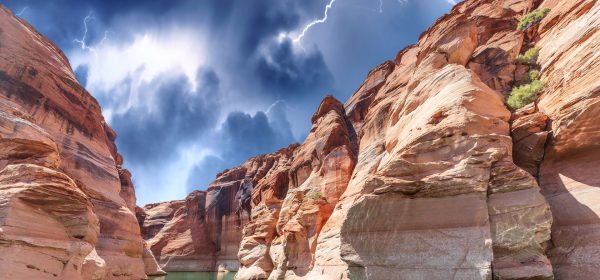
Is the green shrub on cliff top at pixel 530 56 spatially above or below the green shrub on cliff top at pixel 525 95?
above

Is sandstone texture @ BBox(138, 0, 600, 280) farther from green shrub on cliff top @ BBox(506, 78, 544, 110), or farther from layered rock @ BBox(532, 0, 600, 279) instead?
green shrub on cliff top @ BBox(506, 78, 544, 110)


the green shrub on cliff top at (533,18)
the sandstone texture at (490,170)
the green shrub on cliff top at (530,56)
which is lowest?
the sandstone texture at (490,170)

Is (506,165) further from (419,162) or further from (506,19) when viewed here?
(506,19)

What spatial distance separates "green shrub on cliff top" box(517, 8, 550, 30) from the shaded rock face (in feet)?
83.2

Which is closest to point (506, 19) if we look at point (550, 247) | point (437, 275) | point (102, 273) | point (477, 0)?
point (477, 0)

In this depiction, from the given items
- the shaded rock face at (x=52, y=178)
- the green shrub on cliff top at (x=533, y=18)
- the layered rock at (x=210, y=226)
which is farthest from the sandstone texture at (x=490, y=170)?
the layered rock at (x=210, y=226)

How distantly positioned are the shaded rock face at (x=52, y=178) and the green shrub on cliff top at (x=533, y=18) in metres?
25.4

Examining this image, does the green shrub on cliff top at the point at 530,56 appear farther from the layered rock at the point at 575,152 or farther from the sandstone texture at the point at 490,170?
the layered rock at the point at 575,152

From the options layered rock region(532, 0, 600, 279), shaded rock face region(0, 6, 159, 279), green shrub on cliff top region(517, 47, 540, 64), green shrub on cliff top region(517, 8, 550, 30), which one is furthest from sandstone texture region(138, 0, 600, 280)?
shaded rock face region(0, 6, 159, 279)

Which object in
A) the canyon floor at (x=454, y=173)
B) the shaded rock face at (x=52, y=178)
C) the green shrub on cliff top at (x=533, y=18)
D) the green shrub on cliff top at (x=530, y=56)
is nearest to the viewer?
the canyon floor at (x=454, y=173)

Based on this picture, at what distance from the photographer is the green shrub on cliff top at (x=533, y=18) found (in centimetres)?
1767

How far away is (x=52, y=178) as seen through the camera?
14.7 m

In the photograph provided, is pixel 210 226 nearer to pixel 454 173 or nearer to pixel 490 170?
pixel 454 173

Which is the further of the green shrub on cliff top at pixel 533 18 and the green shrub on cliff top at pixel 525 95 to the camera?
the green shrub on cliff top at pixel 533 18
